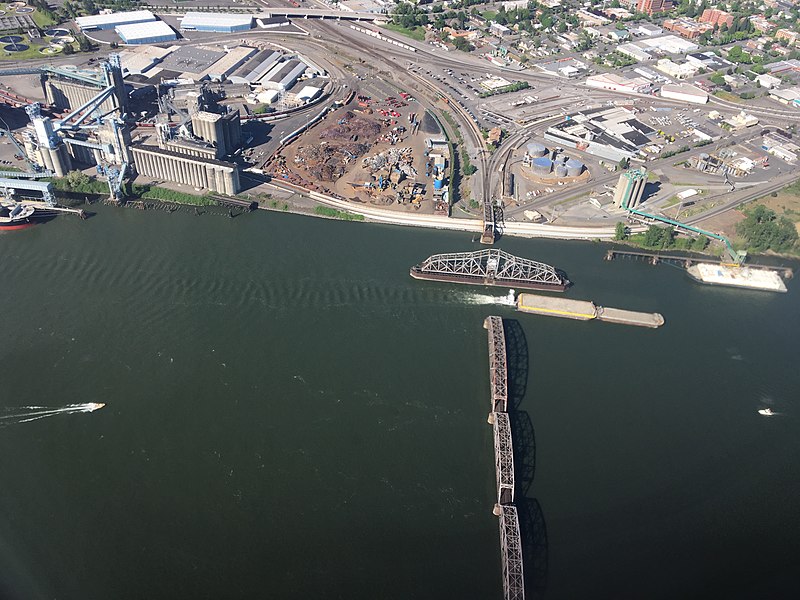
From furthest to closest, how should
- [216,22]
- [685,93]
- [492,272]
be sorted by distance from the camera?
[216,22] → [685,93] → [492,272]

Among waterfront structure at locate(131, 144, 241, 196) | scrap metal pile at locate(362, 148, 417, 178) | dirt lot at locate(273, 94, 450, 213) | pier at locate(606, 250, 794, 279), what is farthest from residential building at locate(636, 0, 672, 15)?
waterfront structure at locate(131, 144, 241, 196)

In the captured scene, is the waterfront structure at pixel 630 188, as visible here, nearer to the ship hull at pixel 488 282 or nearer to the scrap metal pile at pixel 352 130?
the ship hull at pixel 488 282

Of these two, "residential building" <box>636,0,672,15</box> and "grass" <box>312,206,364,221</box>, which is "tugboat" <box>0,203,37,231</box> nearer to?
"grass" <box>312,206,364,221</box>

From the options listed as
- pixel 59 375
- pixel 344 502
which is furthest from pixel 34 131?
pixel 344 502

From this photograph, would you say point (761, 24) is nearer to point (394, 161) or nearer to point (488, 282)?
point (394, 161)

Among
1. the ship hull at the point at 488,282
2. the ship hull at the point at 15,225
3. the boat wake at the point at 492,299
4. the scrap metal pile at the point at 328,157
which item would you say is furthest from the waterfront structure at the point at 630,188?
the ship hull at the point at 15,225

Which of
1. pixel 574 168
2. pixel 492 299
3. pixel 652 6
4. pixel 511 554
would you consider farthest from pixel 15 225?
pixel 652 6
